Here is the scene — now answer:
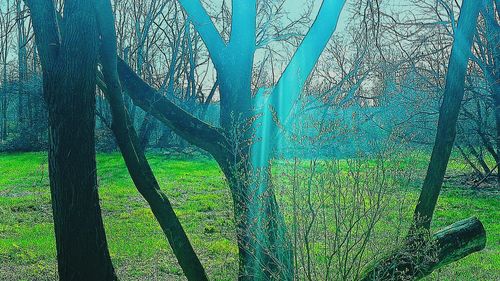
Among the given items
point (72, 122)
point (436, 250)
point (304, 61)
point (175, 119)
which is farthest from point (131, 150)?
point (436, 250)

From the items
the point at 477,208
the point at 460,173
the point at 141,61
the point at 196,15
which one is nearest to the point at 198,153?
the point at 141,61

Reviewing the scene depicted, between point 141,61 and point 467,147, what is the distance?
1731cm

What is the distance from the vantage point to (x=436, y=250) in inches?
184

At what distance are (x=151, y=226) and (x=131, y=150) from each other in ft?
17.9

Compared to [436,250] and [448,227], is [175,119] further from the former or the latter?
[448,227]

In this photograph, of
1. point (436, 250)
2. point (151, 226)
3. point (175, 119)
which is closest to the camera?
point (436, 250)

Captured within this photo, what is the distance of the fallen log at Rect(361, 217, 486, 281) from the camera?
14.3 ft

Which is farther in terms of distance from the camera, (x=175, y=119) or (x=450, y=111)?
(x=450, y=111)

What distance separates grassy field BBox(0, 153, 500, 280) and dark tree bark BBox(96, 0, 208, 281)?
0.45m

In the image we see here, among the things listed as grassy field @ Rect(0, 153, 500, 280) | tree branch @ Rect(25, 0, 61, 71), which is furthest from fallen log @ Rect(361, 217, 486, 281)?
tree branch @ Rect(25, 0, 61, 71)

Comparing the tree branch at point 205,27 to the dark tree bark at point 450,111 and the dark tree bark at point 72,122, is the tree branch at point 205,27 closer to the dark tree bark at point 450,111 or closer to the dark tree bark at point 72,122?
the dark tree bark at point 72,122

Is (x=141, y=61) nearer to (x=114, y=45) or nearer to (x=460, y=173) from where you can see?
(x=460, y=173)

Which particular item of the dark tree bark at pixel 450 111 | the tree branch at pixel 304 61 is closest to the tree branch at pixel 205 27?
the tree branch at pixel 304 61

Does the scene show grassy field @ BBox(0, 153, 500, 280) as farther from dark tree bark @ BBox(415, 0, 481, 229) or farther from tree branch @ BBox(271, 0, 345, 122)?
tree branch @ BBox(271, 0, 345, 122)
